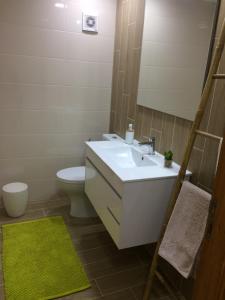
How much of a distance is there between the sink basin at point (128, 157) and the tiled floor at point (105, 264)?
28.5 inches

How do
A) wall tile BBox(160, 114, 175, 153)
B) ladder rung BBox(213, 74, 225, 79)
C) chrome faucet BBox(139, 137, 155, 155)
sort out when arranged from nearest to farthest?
ladder rung BBox(213, 74, 225, 79)
wall tile BBox(160, 114, 175, 153)
chrome faucet BBox(139, 137, 155, 155)

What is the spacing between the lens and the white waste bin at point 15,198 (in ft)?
8.05

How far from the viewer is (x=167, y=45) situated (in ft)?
6.21

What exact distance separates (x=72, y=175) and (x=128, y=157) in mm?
622

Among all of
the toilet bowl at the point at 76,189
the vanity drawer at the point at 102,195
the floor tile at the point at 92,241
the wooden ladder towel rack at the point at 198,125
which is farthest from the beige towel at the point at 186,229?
the toilet bowl at the point at 76,189

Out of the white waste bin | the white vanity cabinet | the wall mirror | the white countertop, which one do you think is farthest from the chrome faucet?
the white waste bin

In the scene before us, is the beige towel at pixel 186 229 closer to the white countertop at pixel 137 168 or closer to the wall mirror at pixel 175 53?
the white countertop at pixel 137 168

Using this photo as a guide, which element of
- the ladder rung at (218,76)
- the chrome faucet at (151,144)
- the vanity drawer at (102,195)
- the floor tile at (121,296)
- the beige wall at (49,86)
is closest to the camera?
the ladder rung at (218,76)

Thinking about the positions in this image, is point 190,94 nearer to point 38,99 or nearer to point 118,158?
point 118,158

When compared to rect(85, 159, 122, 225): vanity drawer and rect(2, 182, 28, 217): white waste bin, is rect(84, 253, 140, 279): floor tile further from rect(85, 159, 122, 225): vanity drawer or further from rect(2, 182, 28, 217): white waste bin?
rect(2, 182, 28, 217): white waste bin

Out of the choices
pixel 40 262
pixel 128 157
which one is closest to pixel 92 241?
pixel 40 262

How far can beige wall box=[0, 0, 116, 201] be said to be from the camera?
2346 mm

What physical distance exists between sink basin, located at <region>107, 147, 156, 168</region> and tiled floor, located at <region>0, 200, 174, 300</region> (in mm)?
724

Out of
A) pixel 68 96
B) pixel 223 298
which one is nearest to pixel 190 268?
pixel 223 298
